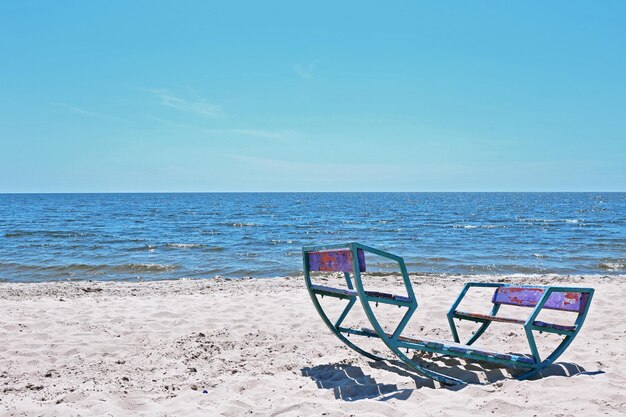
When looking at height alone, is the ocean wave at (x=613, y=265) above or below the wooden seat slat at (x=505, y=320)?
below

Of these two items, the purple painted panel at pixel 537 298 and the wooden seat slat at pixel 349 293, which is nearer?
the wooden seat slat at pixel 349 293

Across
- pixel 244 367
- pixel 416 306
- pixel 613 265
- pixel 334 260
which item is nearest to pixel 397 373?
pixel 416 306

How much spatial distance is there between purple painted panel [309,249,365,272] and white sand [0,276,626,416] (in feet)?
3.34

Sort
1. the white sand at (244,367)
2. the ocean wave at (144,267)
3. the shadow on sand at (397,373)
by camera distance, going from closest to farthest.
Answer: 1. the white sand at (244,367)
2. the shadow on sand at (397,373)
3. the ocean wave at (144,267)

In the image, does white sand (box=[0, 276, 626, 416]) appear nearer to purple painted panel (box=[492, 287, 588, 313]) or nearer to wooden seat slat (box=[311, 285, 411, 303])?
purple painted panel (box=[492, 287, 588, 313])

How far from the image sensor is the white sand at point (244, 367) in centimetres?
390

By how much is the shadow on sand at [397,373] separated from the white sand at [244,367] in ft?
0.06

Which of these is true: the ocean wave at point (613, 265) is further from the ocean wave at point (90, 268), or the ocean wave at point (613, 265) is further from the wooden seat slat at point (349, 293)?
the wooden seat slat at point (349, 293)

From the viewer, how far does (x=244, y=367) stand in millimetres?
5059

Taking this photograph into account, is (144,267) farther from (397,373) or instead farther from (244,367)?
(397,373)

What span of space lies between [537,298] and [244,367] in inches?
116

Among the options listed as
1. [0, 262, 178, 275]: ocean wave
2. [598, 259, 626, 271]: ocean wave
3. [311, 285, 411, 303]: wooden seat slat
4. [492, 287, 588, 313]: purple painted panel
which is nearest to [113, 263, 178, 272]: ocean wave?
[0, 262, 178, 275]: ocean wave

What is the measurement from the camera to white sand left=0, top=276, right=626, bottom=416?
390cm

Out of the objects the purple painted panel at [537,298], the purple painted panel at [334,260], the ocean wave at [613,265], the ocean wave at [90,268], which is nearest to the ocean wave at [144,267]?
the ocean wave at [90,268]
